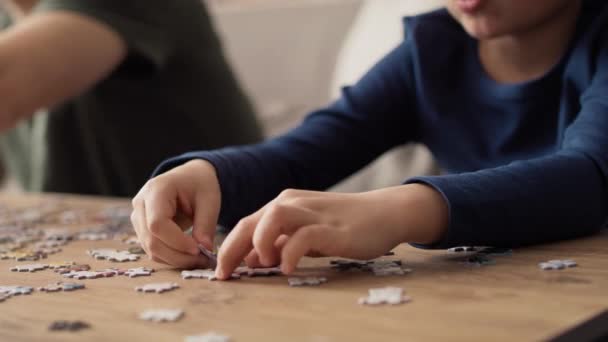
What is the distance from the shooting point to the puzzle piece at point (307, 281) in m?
0.83

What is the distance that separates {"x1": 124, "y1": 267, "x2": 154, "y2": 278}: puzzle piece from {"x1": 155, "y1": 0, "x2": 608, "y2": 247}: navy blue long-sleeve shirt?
0.25 metres

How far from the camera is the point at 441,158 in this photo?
146cm

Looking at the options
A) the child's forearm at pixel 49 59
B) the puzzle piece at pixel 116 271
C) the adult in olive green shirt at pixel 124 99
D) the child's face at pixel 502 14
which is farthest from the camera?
the adult in olive green shirt at pixel 124 99

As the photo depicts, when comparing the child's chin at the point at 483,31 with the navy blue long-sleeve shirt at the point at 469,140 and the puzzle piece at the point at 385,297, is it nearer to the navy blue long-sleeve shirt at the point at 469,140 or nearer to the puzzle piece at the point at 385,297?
the navy blue long-sleeve shirt at the point at 469,140

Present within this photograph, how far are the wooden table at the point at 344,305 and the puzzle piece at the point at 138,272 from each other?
0.04 ft

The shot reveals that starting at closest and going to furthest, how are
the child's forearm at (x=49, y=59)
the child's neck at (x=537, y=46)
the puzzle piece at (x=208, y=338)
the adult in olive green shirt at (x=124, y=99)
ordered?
the puzzle piece at (x=208, y=338) < the child's neck at (x=537, y=46) < the child's forearm at (x=49, y=59) < the adult in olive green shirt at (x=124, y=99)

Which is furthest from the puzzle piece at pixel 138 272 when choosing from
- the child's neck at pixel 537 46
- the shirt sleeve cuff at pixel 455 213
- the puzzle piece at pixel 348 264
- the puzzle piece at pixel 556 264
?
the child's neck at pixel 537 46

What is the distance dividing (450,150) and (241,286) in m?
0.68

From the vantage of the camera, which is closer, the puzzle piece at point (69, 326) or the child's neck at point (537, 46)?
the puzzle piece at point (69, 326)

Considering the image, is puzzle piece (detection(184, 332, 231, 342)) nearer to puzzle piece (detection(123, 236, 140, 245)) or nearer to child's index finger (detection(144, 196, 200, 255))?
child's index finger (detection(144, 196, 200, 255))

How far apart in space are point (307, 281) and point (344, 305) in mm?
106

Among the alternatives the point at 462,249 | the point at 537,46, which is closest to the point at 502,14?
the point at 537,46

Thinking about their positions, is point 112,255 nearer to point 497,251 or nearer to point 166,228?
point 166,228

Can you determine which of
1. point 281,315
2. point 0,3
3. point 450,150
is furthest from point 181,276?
point 0,3
